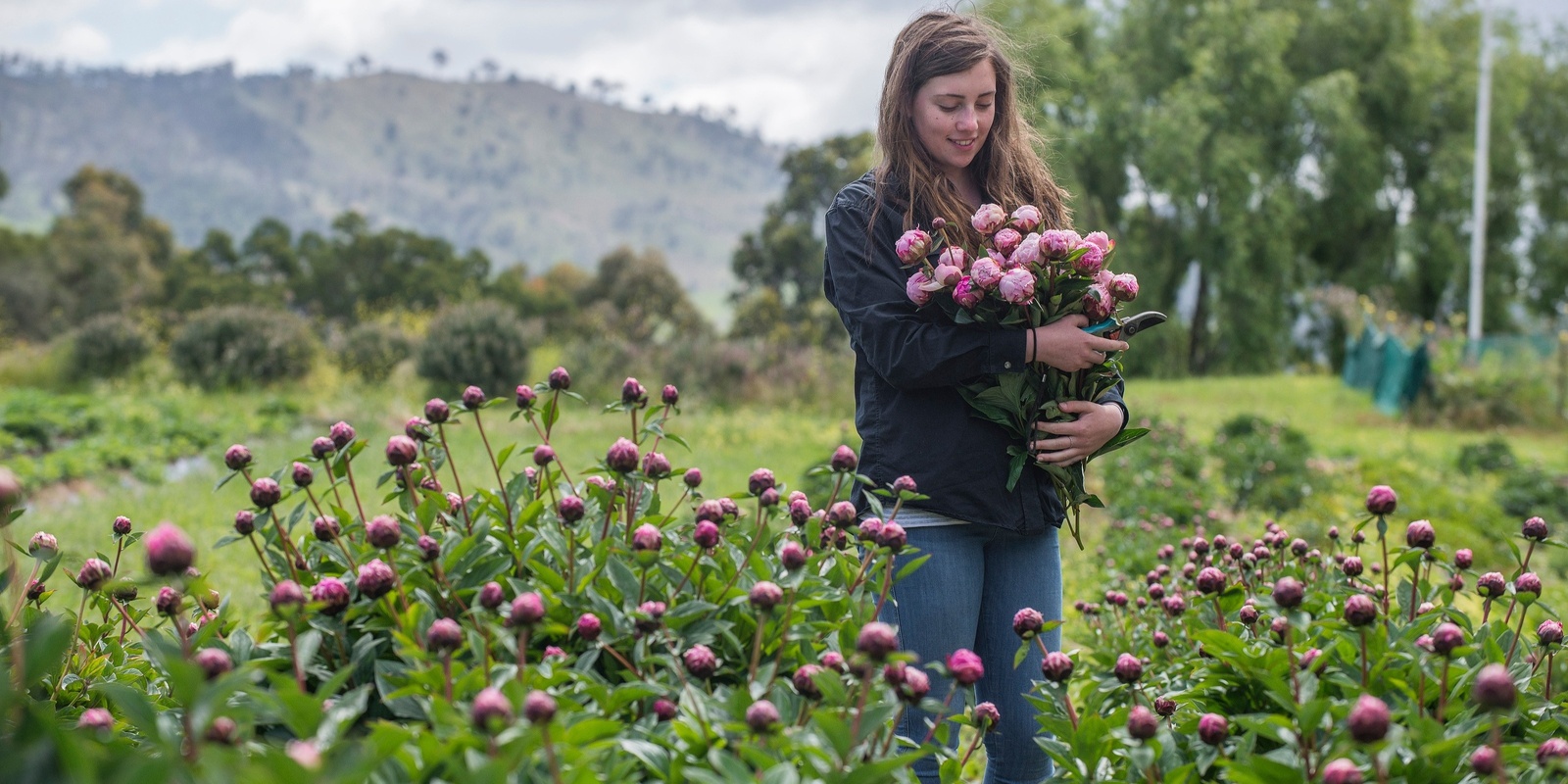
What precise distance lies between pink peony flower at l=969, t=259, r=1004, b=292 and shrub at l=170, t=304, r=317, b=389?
1288 cm

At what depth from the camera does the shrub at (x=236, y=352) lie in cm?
1277

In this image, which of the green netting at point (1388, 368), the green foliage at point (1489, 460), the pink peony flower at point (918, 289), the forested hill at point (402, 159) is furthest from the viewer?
the forested hill at point (402, 159)

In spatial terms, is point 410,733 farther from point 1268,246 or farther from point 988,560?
point 1268,246

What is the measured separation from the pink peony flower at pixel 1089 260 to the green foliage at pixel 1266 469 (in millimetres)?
4878

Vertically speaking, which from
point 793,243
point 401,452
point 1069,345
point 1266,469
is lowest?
point 1266,469

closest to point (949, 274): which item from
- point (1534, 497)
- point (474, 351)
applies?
point (1534, 497)

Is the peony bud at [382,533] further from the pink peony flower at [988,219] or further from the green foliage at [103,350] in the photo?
the green foliage at [103,350]

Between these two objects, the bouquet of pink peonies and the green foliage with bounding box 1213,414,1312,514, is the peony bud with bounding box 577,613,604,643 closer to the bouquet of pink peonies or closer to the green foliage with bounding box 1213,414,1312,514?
the bouquet of pink peonies

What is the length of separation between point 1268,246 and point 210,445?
18501mm

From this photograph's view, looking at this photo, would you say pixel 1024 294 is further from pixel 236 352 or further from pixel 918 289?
pixel 236 352

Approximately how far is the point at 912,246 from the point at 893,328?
0.48 feet

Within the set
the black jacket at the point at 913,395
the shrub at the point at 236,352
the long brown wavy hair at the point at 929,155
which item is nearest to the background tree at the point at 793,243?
the shrub at the point at 236,352

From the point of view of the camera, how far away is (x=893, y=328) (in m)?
1.71

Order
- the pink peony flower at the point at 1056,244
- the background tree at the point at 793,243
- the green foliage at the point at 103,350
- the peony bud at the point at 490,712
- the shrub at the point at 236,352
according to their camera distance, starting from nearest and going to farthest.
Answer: the peony bud at the point at 490,712 → the pink peony flower at the point at 1056,244 → the shrub at the point at 236,352 → the green foliage at the point at 103,350 → the background tree at the point at 793,243
